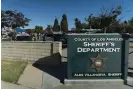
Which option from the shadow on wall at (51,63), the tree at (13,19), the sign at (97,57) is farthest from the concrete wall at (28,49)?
the tree at (13,19)

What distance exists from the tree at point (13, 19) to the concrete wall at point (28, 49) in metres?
35.8

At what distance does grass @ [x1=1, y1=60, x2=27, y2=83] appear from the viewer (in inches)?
265

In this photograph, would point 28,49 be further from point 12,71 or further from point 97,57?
point 97,57

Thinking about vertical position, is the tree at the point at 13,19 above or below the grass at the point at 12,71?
above

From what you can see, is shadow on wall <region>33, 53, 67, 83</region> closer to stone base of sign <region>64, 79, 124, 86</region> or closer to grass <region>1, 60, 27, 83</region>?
grass <region>1, 60, 27, 83</region>

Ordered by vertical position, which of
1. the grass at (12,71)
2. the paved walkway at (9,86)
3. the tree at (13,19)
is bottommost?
the paved walkway at (9,86)

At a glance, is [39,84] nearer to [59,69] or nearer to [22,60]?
[59,69]

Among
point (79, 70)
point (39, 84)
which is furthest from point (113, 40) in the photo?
point (39, 84)

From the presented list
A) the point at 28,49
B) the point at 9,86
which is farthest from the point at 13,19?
the point at 9,86

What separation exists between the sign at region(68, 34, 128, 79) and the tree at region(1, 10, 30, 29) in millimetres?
39628

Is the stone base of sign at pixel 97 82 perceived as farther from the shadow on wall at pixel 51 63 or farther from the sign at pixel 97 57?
the shadow on wall at pixel 51 63

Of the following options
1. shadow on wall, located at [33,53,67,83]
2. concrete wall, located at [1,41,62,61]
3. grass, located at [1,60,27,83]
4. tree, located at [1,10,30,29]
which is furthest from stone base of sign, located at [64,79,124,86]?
tree, located at [1,10,30,29]

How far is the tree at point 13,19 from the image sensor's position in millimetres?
45466

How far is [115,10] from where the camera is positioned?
3775cm
